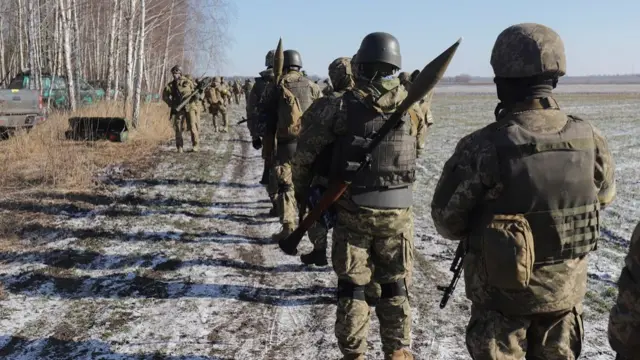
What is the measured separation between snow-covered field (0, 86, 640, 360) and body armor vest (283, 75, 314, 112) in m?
1.57

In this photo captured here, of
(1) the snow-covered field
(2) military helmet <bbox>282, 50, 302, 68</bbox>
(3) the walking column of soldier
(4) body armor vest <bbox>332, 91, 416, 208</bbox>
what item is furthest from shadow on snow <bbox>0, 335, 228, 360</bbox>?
(2) military helmet <bbox>282, 50, 302, 68</bbox>

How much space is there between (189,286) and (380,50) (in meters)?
2.69

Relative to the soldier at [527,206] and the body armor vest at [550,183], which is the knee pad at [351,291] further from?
the body armor vest at [550,183]

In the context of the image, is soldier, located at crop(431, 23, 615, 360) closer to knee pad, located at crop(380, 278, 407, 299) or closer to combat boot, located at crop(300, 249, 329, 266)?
knee pad, located at crop(380, 278, 407, 299)

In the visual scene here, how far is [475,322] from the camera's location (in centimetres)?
230

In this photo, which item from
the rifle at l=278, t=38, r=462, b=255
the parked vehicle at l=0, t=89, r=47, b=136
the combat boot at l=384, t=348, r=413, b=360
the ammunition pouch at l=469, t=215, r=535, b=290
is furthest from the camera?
the parked vehicle at l=0, t=89, r=47, b=136

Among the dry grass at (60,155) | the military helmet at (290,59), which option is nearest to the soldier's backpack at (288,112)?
the military helmet at (290,59)

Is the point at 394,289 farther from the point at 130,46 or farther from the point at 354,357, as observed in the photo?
Result: the point at 130,46

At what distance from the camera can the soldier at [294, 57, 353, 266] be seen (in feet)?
10.5

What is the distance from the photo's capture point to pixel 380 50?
3057 mm

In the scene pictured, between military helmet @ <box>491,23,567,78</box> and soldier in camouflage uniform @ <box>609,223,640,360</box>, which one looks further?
military helmet @ <box>491,23,567,78</box>

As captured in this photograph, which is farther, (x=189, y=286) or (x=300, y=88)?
(x=300, y=88)

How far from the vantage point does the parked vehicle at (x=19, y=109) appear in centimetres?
1134

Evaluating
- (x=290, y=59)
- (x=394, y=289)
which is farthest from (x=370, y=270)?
(x=290, y=59)
